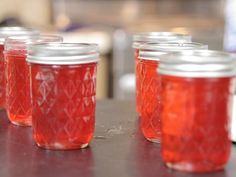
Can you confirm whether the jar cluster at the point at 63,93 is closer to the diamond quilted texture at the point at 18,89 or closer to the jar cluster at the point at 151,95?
the jar cluster at the point at 151,95

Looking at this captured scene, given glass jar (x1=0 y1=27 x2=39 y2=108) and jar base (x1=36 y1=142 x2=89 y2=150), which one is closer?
jar base (x1=36 y1=142 x2=89 y2=150)

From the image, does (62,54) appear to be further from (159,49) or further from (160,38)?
(160,38)

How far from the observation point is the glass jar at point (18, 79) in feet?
3.07

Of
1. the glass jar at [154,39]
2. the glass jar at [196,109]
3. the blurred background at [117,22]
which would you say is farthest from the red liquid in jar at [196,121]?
the blurred background at [117,22]

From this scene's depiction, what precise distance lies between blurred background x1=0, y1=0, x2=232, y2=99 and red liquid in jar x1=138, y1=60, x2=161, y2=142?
1654 millimetres

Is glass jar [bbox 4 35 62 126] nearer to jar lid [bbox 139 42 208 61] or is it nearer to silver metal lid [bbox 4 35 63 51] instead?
silver metal lid [bbox 4 35 63 51]

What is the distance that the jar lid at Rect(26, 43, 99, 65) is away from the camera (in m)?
0.77

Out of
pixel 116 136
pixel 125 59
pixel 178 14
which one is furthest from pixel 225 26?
pixel 116 136

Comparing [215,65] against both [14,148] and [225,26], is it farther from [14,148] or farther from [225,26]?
[225,26]

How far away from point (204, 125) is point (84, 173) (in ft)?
0.57

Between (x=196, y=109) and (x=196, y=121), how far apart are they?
0.02 m

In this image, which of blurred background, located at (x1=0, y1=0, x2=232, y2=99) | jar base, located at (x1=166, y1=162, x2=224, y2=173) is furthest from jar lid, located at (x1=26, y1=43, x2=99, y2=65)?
blurred background, located at (x1=0, y1=0, x2=232, y2=99)

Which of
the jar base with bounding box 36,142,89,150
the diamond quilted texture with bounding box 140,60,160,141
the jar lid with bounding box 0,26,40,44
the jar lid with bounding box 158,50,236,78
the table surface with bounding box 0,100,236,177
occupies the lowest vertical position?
the table surface with bounding box 0,100,236,177

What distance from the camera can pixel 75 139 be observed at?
32.0 inches
